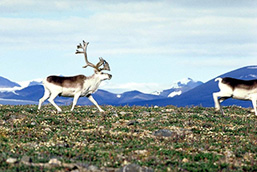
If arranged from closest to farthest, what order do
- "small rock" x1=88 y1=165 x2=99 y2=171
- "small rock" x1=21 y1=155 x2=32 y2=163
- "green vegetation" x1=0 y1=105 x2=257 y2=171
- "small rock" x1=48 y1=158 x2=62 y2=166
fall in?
1. "small rock" x1=88 y1=165 x2=99 y2=171
2. "small rock" x1=48 y1=158 x2=62 y2=166
3. "small rock" x1=21 y1=155 x2=32 y2=163
4. "green vegetation" x1=0 y1=105 x2=257 y2=171

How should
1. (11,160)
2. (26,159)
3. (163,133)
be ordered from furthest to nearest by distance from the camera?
(163,133)
(26,159)
(11,160)

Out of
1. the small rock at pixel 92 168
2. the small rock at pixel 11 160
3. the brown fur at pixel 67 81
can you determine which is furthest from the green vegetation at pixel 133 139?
the brown fur at pixel 67 81

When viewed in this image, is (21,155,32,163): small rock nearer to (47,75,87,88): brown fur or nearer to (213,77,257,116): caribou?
(47,75,87,88): brown fur

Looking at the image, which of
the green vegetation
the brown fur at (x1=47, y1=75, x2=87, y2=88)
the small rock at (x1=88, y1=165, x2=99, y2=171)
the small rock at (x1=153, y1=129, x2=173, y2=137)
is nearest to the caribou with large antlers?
the brown fur at (x1=47, y1=75, x2=87, y2=88)

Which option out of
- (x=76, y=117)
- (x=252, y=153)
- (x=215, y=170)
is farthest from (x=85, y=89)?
(x=215, y=170)

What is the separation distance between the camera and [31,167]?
13953mm

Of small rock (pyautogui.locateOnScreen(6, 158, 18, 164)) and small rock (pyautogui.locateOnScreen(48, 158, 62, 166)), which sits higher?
small rock (pyautogui.locateOnScreen(6, 158, 18, 164))

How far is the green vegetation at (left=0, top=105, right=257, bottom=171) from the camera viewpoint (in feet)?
50.7

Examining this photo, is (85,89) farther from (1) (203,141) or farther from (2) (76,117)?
(1) (203,141)

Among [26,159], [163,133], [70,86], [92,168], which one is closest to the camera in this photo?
[92,168]

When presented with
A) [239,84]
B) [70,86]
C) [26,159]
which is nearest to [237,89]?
[239,84]

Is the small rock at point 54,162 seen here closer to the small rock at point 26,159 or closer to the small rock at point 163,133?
the small rock at point 26,159

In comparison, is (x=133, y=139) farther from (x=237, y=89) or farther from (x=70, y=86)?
(x=237, y=89)

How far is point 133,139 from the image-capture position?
19594 mm
